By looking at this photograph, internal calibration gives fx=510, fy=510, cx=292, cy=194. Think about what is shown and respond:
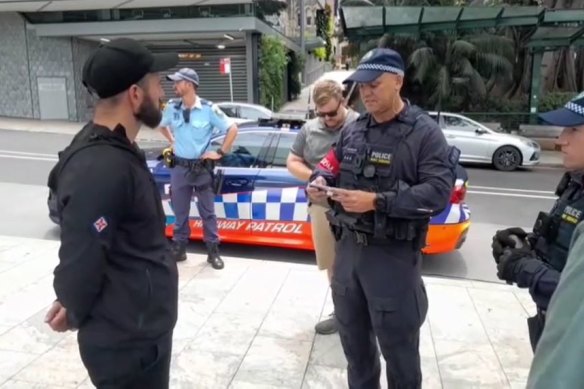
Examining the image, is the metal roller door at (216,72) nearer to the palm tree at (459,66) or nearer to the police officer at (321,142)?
the palm tree at (459,66)

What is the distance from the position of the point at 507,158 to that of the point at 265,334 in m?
10.5

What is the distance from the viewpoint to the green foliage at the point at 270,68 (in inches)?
803

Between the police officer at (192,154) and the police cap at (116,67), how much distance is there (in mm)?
2748

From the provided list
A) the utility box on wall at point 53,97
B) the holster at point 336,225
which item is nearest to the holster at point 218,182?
the holster at point 336,225

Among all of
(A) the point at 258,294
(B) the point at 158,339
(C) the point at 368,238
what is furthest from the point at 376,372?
(A) the point at 258,294

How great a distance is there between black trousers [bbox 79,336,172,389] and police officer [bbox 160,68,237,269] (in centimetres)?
287

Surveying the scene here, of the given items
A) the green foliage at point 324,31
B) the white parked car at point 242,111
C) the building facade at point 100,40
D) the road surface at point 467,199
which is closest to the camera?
the road surface at point 467,199

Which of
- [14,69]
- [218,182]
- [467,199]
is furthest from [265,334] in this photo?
[14,69]

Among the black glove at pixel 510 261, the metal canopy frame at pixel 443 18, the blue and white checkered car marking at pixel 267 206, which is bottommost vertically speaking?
the blue and white checkered car marking at pixel 267 206

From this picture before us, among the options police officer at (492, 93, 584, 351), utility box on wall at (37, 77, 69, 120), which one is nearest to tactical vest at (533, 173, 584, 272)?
police officer at (492, 93, 584, 351)

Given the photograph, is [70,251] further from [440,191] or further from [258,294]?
[258,294]

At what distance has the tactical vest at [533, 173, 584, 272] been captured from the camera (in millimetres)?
1920

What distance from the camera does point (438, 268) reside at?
534 cm

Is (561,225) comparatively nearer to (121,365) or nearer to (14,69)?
(121,365)
